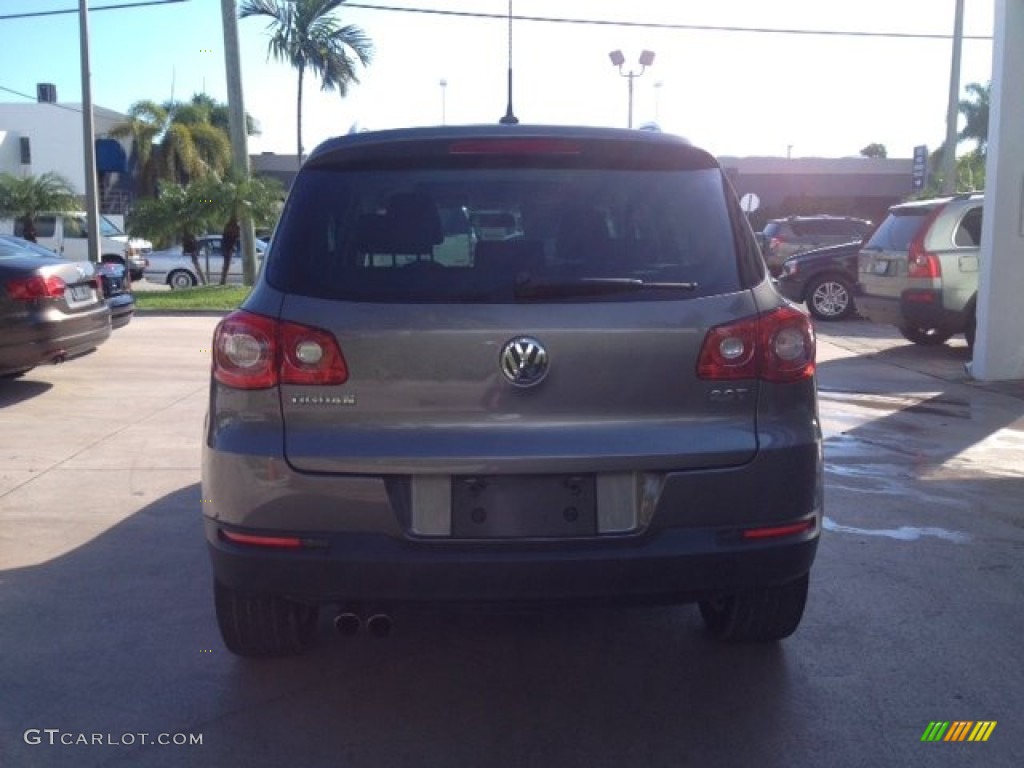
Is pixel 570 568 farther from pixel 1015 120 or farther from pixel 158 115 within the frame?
pixel 158 115

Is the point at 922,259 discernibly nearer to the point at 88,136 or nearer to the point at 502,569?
the point at 502,569

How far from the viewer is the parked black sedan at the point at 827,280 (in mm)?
17844

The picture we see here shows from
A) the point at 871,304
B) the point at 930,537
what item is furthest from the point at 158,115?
the point at 930,537

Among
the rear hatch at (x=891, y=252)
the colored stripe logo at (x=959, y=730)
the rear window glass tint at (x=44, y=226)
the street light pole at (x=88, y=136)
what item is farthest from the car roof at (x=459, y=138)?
the rear window glass tint at (x=44, y=226)

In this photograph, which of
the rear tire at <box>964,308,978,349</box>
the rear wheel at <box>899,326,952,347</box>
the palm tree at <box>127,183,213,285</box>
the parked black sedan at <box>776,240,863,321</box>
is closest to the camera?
the rear tire at <box>964,308,978,349</box>

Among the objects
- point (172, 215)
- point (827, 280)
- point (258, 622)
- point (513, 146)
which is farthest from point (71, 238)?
point (513, 146)

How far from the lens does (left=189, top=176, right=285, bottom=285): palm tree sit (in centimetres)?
2158

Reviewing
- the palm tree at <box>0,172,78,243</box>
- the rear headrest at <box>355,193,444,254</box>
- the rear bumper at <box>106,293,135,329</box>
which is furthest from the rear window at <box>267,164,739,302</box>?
the palm tree at <box>0,172,78,243</box>

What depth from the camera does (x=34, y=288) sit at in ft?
31.0

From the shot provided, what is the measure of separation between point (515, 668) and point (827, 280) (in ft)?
48.3

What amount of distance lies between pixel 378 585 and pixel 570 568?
1.89 ft

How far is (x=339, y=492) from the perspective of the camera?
11.3ft

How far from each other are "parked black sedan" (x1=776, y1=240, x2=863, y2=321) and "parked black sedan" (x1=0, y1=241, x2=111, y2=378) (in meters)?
11.2

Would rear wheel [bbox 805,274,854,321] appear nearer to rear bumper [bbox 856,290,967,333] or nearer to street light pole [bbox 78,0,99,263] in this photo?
rear bumper [bbox 856,290,967,333]
